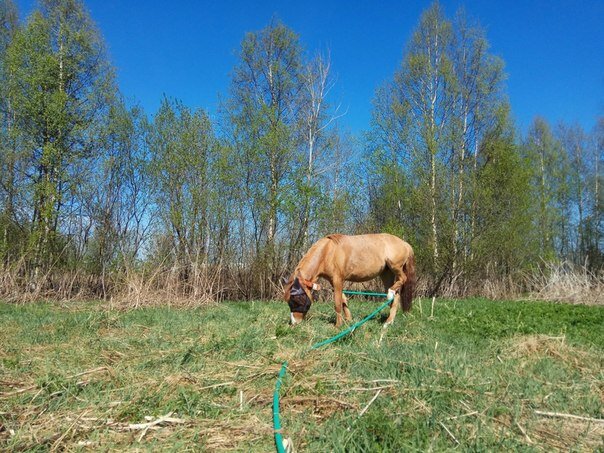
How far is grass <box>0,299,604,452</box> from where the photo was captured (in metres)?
2.70

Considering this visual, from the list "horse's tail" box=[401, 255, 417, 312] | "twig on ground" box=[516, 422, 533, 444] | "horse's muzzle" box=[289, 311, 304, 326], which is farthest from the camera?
"horse's tail" box=[401, 255, 417, 312]

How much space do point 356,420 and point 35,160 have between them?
17.0m

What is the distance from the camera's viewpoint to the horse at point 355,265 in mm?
7496

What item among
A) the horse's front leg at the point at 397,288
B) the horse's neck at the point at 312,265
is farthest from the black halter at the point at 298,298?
the horse's front leg at the point at 397,288

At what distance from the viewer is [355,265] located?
798cm

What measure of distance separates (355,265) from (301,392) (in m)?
4.67

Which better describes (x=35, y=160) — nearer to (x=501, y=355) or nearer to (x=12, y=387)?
(x=12, y=387)

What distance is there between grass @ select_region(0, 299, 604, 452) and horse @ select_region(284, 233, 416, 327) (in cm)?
163

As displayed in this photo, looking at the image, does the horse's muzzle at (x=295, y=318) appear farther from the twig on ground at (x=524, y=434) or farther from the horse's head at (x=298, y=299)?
the twig on ground at (x=524, y=434)

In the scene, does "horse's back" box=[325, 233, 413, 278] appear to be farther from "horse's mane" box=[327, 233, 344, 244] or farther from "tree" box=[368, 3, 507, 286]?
"tree" box=[368, 3, 507, 286]

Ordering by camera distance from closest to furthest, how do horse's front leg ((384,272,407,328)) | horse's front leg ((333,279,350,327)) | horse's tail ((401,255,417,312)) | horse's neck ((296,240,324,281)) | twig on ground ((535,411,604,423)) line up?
twig on ground ((535,411,604,423)), horse's front leg ((333,279,350,327)), horse's neck ((296,240,324,281)), horse's front leg ((384,272,407,328)), horse's tail ((401,255,417,312))

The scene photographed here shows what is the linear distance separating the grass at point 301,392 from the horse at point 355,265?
5.33ft

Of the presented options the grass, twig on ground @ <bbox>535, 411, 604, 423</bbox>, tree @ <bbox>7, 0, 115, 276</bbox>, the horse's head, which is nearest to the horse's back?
the horse's head

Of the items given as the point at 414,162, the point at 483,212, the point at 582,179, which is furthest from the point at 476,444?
the point at 582,179
